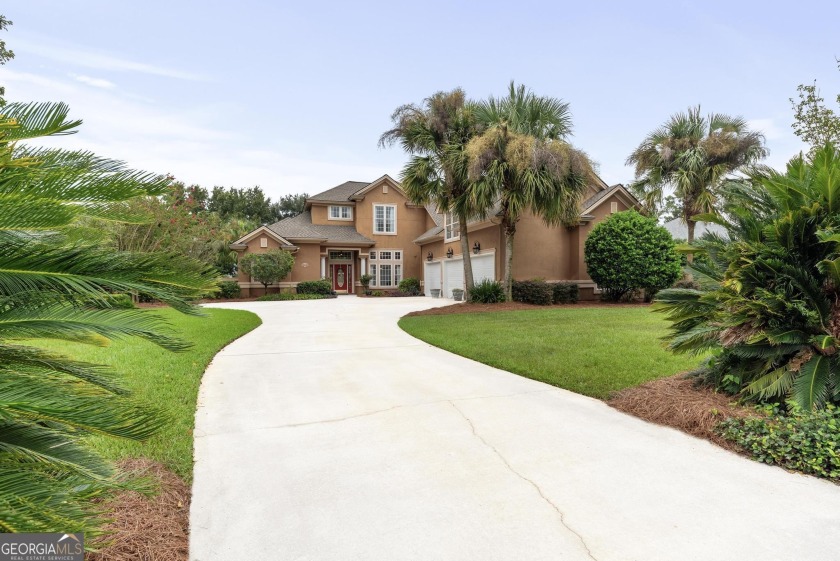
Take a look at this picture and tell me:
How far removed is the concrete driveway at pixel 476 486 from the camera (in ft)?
7.43

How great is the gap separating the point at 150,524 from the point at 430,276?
75.5ft

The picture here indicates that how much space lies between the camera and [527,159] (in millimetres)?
14188

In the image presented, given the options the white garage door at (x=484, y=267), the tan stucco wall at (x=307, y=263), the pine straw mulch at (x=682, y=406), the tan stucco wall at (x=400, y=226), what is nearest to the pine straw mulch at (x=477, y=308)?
the white garage door at (x=484, y=267)

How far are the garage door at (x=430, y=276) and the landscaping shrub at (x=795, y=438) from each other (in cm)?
2068

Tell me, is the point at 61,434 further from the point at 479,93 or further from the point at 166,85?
the point at 479,93

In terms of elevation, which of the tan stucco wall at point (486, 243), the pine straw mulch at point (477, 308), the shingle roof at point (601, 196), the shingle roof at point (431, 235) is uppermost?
the shingle roof at point (601, 196)

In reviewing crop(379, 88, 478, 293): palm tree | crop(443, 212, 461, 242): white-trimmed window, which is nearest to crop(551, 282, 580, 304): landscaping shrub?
crop(379, 88, 478, 293): palm tree

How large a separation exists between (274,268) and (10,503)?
2352 centimetres

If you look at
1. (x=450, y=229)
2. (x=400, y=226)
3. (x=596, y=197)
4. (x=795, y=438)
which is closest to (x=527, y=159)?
(x=596, y=197)

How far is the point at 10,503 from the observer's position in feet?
3.14

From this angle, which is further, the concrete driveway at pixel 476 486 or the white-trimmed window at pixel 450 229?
the white-trimmed window at pixel 450 229

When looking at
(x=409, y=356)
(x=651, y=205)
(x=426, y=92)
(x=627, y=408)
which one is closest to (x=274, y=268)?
(x=426, y=92)

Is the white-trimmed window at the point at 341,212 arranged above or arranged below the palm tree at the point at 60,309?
above

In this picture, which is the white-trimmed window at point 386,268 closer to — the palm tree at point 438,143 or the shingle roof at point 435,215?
the shingle roof at point 435,215
